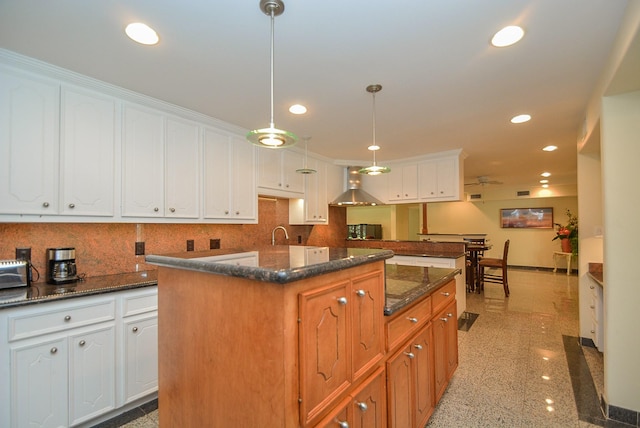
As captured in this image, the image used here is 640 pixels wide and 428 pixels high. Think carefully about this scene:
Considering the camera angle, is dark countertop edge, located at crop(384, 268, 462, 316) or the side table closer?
dark countertop edge, located at crop(384, 268, 462, 316)

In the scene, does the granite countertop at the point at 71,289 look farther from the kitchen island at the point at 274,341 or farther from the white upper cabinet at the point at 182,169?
the kitchen island at the point at 274,341

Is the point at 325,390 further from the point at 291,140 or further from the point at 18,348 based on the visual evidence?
the point at 18,348

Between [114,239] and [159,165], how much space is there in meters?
0.73

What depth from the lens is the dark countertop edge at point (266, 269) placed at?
2.94ft

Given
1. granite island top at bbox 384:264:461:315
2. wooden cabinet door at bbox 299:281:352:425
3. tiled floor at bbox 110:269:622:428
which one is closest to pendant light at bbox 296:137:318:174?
granite island top at bbox 384:264:461:315

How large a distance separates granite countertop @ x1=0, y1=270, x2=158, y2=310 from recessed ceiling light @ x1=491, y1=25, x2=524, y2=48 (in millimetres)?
2731

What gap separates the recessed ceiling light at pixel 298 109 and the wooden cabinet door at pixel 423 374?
6.58ft

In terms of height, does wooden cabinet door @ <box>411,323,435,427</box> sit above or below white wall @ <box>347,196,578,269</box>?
below

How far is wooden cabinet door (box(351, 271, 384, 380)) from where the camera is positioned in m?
1.22

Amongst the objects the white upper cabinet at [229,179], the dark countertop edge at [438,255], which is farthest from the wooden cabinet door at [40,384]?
the dark countertop edge at [438,255]

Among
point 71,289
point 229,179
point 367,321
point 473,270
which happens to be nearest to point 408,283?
point 367,321

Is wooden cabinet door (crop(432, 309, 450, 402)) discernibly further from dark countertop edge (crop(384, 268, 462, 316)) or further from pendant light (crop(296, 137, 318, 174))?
pendant light (crop(296, 137, 318, 174))

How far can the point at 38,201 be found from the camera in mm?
1914

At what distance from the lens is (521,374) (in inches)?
103
